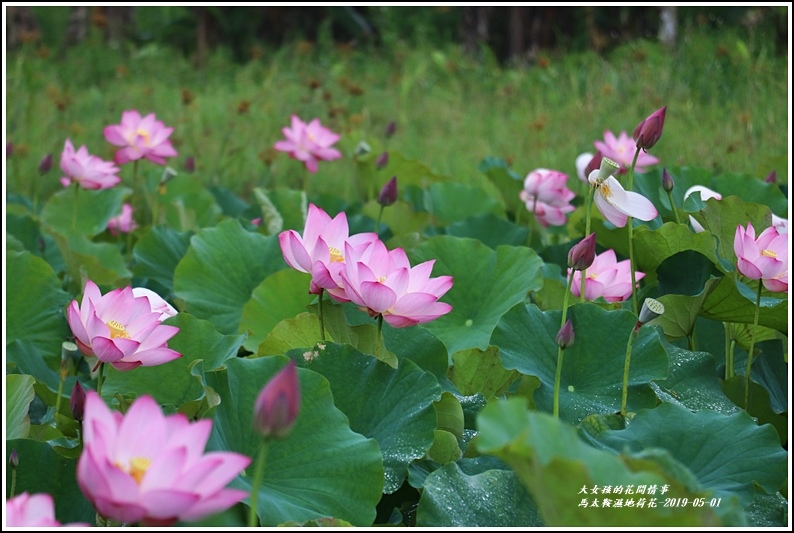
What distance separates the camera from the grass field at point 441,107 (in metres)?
3.37

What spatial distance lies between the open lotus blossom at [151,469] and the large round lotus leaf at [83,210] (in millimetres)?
1586

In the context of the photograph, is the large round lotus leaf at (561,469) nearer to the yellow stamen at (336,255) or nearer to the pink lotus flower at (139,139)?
the yellow stamen at (336,255)

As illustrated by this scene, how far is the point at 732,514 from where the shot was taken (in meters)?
0.67

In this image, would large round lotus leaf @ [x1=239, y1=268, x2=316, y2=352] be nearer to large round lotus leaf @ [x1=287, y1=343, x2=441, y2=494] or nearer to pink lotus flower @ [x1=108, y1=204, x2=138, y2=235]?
large round lotus leaf @ [x1=287, y1=343, x2=441, y2=494]

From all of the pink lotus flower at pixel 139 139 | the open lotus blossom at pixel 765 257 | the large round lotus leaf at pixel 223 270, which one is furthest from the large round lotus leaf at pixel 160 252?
the open lotus blossom at pixel 765 257

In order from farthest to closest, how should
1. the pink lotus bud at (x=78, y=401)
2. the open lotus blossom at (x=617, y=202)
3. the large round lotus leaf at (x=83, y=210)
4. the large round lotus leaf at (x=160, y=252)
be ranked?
the large round lotus leaf at (x=83, y=210) < the large round lotus leaf at (x=160, y=252) < the open lotus blossom at (x=617, y=202) < the pink lotus bud at (x=78, y=401)

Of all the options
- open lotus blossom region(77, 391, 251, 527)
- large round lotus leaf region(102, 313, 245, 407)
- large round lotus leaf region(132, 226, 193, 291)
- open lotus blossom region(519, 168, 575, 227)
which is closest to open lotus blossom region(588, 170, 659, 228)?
large round lotus leaf region(102, 313, 245, 407)

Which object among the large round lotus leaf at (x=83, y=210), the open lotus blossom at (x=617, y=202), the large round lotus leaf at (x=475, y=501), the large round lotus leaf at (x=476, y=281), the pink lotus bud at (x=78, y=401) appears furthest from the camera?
the large round lotus leaf at (x=83, y=210)

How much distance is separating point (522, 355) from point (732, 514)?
426 millimetres

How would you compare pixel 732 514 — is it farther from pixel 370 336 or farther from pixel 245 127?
pixel 245 127

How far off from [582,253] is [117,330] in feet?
1.76

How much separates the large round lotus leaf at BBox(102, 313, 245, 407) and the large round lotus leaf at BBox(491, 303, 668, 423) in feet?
1.20

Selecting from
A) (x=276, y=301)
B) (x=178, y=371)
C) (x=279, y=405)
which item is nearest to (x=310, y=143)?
(x=276, y=301)

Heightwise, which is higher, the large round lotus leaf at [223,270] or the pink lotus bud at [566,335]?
the pink lotus bud at [566,335]
